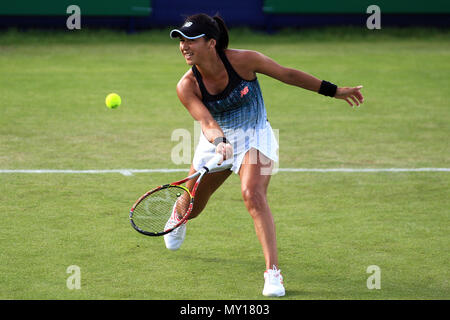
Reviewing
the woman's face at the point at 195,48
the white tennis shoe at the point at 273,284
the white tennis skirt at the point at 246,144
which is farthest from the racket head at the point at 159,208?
the woman's face at the point at 195,48

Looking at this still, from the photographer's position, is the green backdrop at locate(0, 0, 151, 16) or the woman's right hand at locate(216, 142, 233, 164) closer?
the woman's right hand at locate(216, 142, 233, 164)

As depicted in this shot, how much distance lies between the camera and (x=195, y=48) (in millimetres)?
5273

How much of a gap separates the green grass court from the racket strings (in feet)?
1.03

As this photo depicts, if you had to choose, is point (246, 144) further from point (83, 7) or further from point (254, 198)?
point (83, 7)

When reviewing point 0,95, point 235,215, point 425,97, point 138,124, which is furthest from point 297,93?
point 235,215

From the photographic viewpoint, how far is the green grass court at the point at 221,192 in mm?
5395

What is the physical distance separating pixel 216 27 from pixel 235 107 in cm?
62

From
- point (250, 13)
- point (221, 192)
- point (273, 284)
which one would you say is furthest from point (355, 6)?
point (273, 284)

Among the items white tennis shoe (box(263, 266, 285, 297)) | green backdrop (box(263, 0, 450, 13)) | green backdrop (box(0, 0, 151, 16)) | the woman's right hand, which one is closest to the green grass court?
white tennis shoe (box(263, 266, 285, 297))

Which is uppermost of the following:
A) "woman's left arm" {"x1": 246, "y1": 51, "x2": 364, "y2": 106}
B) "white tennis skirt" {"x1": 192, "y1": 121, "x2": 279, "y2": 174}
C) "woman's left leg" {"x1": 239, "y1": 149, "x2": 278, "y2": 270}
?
"woman's left arm" {"x1": 246, "y1": 51, "x2": 364, "y2": 106}

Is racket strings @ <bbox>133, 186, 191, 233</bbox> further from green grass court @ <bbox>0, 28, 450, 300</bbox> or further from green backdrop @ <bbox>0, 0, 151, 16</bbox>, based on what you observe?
green backdrop @ <bbox>0, 0, 151, 16</bbox>

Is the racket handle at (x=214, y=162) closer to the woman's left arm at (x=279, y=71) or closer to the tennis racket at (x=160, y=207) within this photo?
the tennis racket at (x=160, y=207)

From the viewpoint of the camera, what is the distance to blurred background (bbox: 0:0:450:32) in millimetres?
18672

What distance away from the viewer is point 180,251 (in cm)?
600
